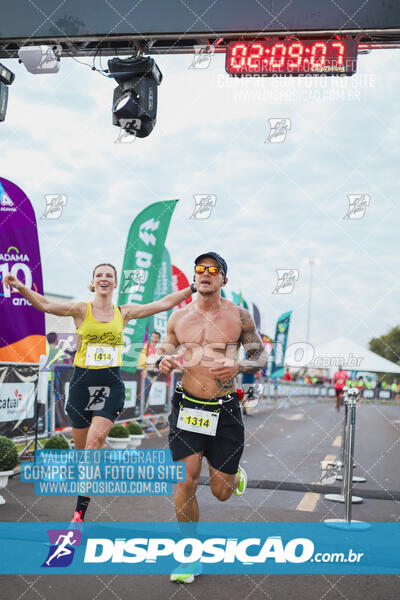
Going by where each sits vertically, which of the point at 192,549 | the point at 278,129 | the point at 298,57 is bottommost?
the point at 192,549

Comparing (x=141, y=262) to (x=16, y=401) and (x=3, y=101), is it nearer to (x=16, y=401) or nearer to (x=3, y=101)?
(x=16, y=401)

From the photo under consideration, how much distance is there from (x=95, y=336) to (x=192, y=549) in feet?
6.74

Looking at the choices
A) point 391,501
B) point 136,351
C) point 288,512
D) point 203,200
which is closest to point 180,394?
point 288,512

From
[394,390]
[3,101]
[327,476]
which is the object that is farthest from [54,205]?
[394,390]

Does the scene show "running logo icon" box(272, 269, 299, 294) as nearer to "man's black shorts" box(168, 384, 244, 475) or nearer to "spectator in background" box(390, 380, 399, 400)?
"man's black shorts" box(168, 384, 244, 475)

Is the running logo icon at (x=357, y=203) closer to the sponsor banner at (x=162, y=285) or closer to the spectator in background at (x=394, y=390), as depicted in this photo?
the sponsor banner at (x=162, y=285)

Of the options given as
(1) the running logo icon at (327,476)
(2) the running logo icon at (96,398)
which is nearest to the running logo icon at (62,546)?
A: (2) the running logo icon at (96,398)

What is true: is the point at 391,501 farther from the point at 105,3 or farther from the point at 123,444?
the point at 105,3

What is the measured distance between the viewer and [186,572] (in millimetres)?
3992

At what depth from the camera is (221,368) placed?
4.11m

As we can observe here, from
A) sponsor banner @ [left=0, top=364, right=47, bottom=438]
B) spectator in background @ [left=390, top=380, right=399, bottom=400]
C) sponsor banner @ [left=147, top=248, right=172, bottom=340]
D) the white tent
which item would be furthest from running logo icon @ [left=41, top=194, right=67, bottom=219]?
spectator in background @ [left=390, top=380, right=399, bottom=400]

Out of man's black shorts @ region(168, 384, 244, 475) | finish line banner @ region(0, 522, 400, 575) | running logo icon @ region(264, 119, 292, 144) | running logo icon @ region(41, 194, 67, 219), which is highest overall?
running logo icon @ region(264, 119, 292, 144)

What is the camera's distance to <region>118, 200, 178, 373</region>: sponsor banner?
1078cm

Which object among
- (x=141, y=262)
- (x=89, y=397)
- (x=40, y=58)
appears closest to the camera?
(x=89, y=397)
